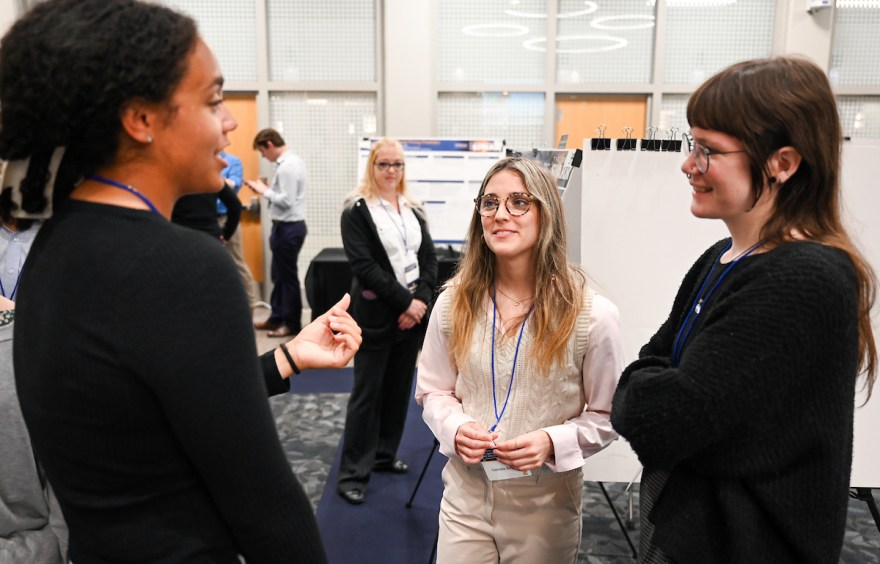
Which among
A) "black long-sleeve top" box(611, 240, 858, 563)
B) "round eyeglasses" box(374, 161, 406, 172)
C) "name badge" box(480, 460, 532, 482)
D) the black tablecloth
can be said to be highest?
"round eyeglasses" box(374, 161, 406, 172)

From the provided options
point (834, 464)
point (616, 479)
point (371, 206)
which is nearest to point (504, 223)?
point (834, 464)

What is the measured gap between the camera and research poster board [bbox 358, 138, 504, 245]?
204 inches

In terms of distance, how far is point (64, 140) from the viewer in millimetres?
705

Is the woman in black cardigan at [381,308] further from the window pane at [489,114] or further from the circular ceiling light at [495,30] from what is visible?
the circular ceiling light at [495,30]

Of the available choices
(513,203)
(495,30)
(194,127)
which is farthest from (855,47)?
(194,127)

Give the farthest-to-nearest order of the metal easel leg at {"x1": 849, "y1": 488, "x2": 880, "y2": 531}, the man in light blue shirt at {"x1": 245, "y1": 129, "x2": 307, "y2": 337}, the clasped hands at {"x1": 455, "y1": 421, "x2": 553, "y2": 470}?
1. the man in light blue shirt at {"x1": 245, "y1": 129, "x2": 307, "y2": 337}
2. the metal easel leg at {"x1": 849, "y1": 488, "x2": 880, "y2": 531}
3. the clasped hands at {"x1": 455, "y1": 421, "x2": 553, "y2": 470}

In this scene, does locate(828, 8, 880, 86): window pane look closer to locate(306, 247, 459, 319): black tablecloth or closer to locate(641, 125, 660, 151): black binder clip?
locate(306, 247, 459, 319): black tablecloth

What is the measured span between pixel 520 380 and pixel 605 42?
5.58 meters

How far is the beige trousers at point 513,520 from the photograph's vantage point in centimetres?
149

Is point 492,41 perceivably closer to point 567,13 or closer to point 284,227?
point 567,13

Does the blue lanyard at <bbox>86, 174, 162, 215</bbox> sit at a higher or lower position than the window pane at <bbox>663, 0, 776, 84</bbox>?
lower

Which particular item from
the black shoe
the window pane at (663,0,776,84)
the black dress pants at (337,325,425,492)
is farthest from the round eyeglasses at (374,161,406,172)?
the window pane at (663,0,776,84)

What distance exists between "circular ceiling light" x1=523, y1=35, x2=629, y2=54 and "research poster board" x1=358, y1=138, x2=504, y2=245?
1.62 meters

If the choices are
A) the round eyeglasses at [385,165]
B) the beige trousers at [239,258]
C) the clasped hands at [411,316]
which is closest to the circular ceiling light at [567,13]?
the beige trousers at [239,258]
